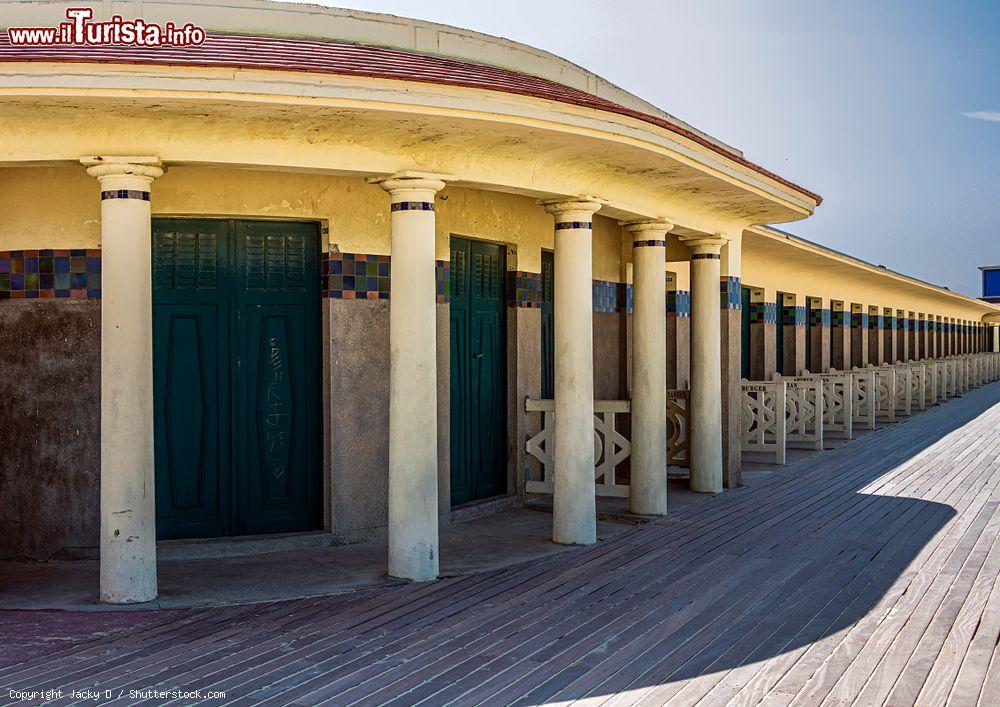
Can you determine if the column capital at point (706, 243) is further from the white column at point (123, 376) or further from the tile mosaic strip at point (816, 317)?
the tile mosaic strip at point (816, 317)

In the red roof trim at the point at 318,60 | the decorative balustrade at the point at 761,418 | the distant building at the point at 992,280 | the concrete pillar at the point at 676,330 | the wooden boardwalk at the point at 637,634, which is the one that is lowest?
the wooden boardwalk at the point at 637,634

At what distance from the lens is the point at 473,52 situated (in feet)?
28.6

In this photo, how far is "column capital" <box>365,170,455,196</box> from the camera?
703 cm

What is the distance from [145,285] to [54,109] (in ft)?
3.83

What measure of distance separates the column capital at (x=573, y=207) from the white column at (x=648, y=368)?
1398 mm

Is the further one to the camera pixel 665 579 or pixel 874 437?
pixel 874 437

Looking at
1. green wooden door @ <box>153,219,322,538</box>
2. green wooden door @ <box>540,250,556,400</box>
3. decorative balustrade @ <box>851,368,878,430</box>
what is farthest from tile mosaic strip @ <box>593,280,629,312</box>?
decorative balustrade @ <box>851,368,878,430</box>

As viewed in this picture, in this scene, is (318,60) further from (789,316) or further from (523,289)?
(789,316)

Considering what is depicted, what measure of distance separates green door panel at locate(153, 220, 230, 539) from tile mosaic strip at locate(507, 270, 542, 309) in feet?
10.2

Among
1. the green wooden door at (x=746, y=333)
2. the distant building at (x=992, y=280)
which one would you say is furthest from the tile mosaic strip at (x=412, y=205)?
the distant building at (x=992, y=280)

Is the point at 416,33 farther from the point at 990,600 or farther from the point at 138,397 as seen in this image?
the point at 990,600

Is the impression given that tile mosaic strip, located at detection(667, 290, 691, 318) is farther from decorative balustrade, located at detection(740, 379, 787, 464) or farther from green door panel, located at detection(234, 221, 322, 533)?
green door panel, located at detection(234, 221, 322, 533)

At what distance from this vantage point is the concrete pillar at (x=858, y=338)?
26.2 meters

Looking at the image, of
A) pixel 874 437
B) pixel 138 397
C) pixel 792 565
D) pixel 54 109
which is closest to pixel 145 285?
pixel 138 397
